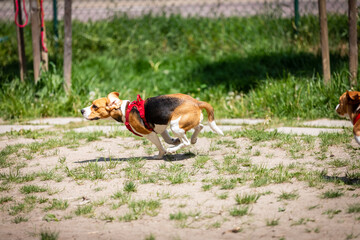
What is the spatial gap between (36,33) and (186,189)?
5428 mm

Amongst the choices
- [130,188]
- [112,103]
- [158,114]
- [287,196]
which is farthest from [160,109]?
[287,196]

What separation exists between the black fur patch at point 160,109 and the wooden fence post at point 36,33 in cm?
415

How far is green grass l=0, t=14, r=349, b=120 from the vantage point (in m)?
8.16

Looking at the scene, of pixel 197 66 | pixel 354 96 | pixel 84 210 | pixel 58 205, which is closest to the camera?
pixel 84 210

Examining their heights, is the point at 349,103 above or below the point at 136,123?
above

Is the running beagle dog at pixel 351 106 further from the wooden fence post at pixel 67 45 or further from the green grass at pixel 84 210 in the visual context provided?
the wooden fence post at pixel 67 45

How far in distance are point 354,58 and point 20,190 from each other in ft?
18.6

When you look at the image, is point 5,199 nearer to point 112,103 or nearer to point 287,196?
point 112,103

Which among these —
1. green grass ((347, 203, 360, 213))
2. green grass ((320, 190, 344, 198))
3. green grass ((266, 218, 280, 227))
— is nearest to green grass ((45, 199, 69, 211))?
green grass ((266, 218, 280, 227))

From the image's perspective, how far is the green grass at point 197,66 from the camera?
8156 millimetres

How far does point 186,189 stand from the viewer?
451 centimetres

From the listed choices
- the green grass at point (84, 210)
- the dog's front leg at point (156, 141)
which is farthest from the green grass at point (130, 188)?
the dog's front leg at point (156, 141)

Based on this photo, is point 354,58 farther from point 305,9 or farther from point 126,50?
point 126,50

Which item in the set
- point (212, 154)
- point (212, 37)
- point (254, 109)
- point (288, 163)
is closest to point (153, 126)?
point (212, 154)
